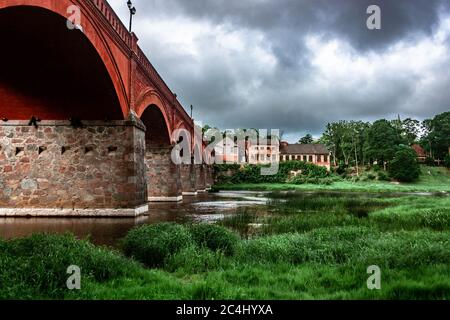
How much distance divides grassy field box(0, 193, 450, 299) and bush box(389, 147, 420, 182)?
56.3m

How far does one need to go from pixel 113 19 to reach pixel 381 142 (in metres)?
66.2

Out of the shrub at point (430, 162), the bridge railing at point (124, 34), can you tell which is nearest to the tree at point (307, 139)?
the shrub at point (430, 162)

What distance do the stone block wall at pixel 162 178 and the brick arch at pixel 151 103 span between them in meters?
1.90

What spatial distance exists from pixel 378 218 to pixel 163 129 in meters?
17.2

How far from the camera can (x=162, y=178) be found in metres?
26.5

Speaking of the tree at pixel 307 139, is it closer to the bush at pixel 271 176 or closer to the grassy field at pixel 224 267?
the bush at pixel 271 176

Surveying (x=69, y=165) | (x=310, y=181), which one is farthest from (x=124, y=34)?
(x=310, y=181)

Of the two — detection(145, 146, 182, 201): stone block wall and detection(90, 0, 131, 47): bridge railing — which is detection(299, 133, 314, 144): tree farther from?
detection(90, 0, 131, 47): bridge railing

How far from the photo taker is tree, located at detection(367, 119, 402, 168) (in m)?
68.3

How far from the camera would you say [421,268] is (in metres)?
5.18

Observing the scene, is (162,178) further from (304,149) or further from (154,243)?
(304,149)

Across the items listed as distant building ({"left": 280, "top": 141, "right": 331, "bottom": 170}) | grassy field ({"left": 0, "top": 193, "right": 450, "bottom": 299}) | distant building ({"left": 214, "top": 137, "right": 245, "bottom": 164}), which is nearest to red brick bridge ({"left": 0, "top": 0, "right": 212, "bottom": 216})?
grassy field ({"left": 0, "top": 193, "right": 450, "bottom": 299})
